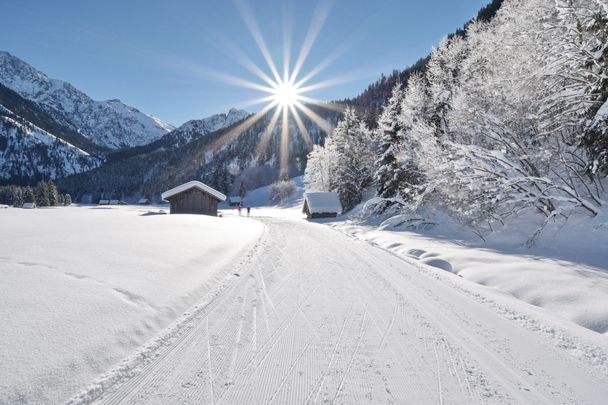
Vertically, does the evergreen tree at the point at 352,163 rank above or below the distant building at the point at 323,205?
above

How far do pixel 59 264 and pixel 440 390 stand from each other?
23.4ft

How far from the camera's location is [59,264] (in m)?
6.07

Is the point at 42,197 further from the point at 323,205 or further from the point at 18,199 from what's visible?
the point at 323,205

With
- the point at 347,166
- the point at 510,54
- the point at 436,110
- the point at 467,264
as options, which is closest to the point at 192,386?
the point at 467,264

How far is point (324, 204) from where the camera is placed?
4262 cm

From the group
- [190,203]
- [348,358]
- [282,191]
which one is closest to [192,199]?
[190,203]

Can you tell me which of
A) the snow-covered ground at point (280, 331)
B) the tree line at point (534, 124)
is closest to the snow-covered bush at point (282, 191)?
the tree line at point (534, 124)

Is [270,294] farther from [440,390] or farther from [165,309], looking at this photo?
[440,390]

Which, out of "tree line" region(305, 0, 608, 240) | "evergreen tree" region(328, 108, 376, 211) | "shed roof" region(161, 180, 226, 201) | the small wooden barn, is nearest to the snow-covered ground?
"tree line" region(305, 0, 608, 240)

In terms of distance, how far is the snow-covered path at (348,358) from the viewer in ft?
10.8

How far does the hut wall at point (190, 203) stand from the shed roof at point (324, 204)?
15.1 metres

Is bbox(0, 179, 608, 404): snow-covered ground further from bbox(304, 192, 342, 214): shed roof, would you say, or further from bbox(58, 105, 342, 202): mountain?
bbox(58, 105, 342, 202): mountain

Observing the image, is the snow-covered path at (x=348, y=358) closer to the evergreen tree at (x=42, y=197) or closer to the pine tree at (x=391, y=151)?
the pine tree at (x=391, y=151)

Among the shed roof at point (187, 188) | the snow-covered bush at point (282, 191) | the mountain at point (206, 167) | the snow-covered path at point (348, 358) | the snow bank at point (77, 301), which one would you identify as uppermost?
the mountain at point (206, 167)
